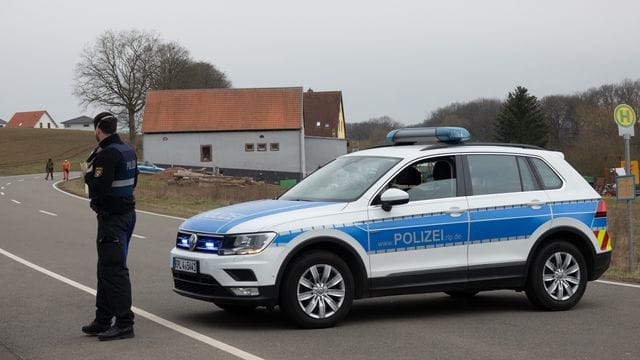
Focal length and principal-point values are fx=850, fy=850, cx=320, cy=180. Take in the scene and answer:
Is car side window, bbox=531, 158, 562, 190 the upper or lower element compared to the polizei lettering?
upper

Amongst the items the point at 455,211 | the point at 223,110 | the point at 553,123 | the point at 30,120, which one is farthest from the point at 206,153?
the point at 30,120

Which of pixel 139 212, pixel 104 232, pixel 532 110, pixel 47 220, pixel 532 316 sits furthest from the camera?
pixel 532 110

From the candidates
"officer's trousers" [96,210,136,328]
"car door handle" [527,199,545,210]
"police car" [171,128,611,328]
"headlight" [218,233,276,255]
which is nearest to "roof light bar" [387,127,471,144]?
"police car" [171,128,611,328]

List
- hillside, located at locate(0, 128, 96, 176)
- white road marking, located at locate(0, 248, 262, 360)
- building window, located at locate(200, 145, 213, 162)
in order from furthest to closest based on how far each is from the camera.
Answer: hillside, located at locate(0, 128, 96, 176) < building window, located at locate(200, 145, 213, 162) < white road marking, located at locate(0, 248, 262, 360)

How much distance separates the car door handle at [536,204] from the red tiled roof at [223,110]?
61490 mm

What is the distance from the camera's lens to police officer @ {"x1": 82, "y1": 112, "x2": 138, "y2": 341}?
24.1 feet

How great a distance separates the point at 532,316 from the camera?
8.73 m

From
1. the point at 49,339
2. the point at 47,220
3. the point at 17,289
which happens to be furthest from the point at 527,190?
the point at 47,220

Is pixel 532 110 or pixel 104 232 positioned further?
pixel 532 110

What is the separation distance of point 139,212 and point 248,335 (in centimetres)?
2074

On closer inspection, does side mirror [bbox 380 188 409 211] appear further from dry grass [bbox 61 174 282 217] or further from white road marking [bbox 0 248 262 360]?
dry grass [bbox 61 174 282 217]

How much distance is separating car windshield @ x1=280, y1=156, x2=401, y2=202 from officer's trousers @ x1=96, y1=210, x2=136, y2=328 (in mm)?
1975

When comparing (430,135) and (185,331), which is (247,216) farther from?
(430,135)

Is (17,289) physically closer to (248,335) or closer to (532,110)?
(248,335)
